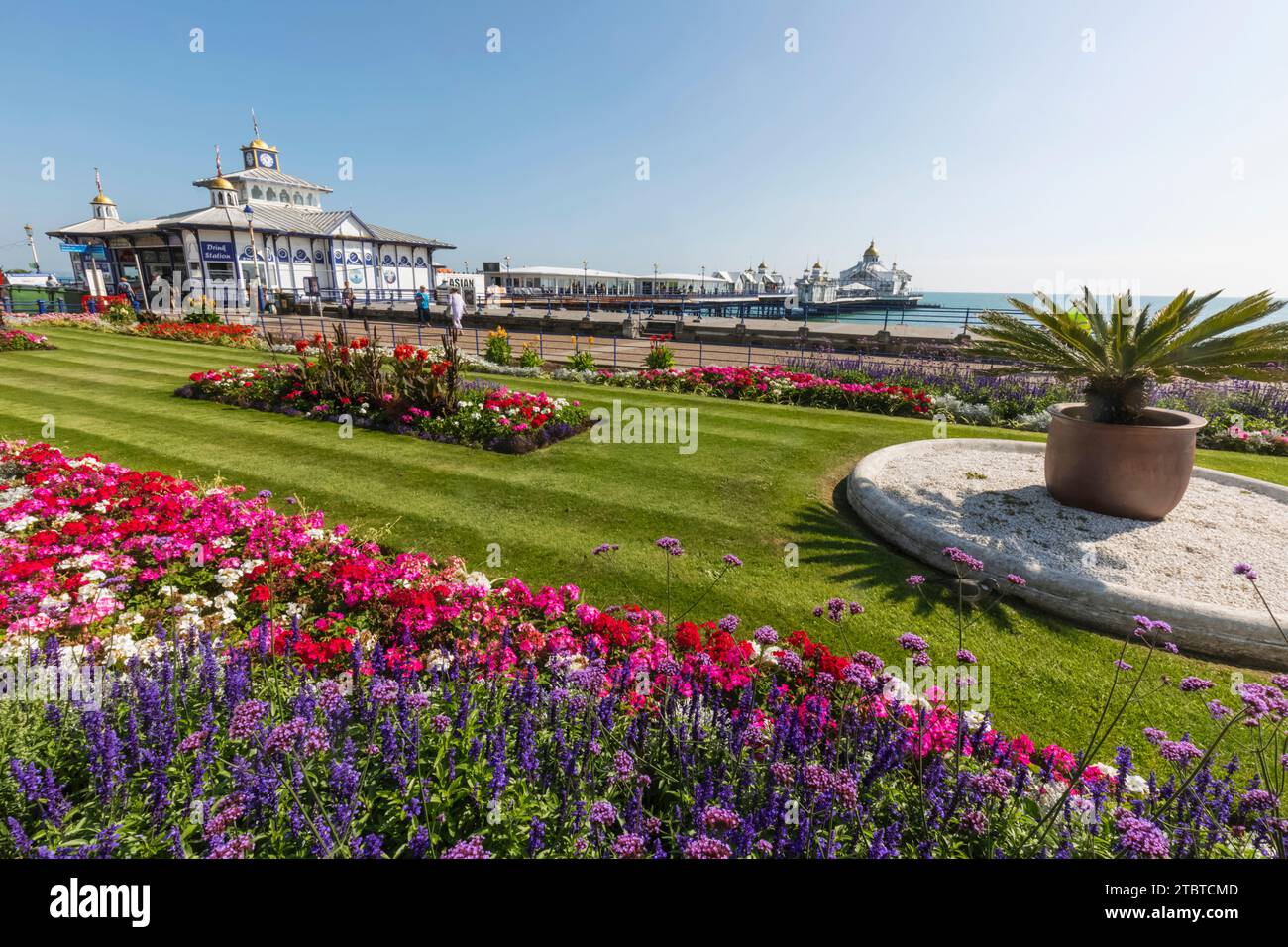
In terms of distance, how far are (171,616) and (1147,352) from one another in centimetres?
1019

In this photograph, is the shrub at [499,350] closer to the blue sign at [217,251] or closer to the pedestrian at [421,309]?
the pedestrian at [421,309]

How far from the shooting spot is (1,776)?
2.65 metres

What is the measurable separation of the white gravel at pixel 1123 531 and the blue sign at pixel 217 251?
5585 centimetres

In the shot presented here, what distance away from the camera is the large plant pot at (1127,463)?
6.70 metres

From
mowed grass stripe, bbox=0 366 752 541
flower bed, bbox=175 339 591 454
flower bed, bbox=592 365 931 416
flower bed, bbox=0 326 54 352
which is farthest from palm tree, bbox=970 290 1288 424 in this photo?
flower bed, bbox=0 326 54 352

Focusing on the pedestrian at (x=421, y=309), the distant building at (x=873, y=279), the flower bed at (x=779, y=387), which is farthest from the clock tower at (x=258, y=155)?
the distant building at (x=873, y=279)

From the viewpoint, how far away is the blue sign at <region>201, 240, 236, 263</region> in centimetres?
4656

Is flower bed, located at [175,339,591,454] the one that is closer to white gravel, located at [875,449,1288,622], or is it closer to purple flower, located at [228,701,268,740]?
white gravel, located at [875,449,1288,622]

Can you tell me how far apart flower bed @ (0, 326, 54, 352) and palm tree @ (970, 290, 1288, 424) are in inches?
1183

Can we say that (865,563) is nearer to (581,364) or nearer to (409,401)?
(409,401)
